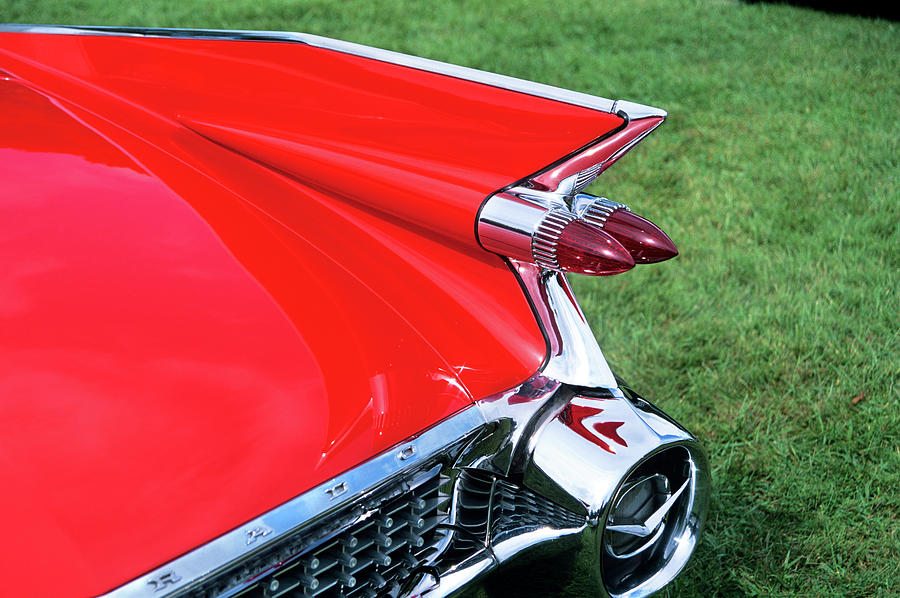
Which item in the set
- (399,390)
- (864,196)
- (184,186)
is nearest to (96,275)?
(184,186)

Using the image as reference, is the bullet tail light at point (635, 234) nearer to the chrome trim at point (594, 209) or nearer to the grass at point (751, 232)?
the chrome trim at point (594, 209)

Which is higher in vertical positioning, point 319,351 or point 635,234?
point 635,234

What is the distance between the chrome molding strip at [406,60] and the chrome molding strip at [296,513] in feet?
2.19

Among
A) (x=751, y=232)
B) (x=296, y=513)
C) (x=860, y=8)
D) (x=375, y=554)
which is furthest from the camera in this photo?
(x=860, y=8)

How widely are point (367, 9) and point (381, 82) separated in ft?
14.8

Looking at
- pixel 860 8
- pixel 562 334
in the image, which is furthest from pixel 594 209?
pixel 860 8

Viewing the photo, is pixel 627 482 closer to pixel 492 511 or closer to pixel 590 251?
pixel 492 511

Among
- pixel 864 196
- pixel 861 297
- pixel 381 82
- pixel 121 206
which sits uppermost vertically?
pixel 381 82

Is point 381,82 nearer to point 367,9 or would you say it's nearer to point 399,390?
point 399,390

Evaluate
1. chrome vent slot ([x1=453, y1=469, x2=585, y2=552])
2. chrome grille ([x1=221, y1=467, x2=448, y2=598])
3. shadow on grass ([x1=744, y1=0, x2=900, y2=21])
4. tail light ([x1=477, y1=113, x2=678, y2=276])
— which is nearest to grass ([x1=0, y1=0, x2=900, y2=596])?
shadow on grass ([x1=744, y1=0, x2=900, y2=21])

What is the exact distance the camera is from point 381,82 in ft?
5.47

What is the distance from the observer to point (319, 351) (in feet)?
3.86

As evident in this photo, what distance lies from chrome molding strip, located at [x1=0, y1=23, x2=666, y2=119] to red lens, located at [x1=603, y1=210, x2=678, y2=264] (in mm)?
316

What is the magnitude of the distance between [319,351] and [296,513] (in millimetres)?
255
